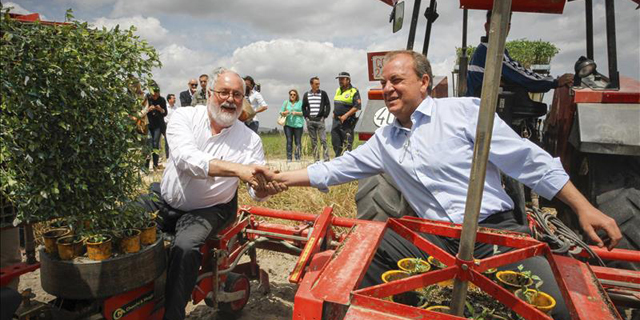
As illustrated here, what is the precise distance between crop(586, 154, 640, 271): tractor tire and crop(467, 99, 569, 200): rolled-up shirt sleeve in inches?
27.5

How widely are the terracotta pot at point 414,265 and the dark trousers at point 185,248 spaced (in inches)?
44.6

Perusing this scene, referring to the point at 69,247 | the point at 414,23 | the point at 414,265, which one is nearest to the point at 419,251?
the point at 414,265

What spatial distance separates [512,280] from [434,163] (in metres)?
0.71

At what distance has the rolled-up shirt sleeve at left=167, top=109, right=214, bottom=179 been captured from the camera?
246cm

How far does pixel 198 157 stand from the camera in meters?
2.47

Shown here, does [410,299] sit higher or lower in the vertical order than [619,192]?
lower

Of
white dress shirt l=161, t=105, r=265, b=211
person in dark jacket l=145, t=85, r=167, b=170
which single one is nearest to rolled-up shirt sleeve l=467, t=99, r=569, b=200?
white dress shirt l=161, t=105, r=265, b=211

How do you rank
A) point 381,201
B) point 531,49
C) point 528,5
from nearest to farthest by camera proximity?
1. point 381,201
2. point 528,5
3. point 531,49

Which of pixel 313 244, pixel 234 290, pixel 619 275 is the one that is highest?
pixel 313 244

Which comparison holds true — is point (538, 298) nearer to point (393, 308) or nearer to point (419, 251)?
point (419, 251)

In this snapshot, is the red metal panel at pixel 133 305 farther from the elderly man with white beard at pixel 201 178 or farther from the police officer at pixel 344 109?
the police officer at pixel 344 109

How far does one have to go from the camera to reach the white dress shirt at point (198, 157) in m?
2.52

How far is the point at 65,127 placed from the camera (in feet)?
5.35

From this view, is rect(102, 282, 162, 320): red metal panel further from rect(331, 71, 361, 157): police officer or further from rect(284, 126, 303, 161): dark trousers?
rect(284, 126, 303, 161): dark trousers
